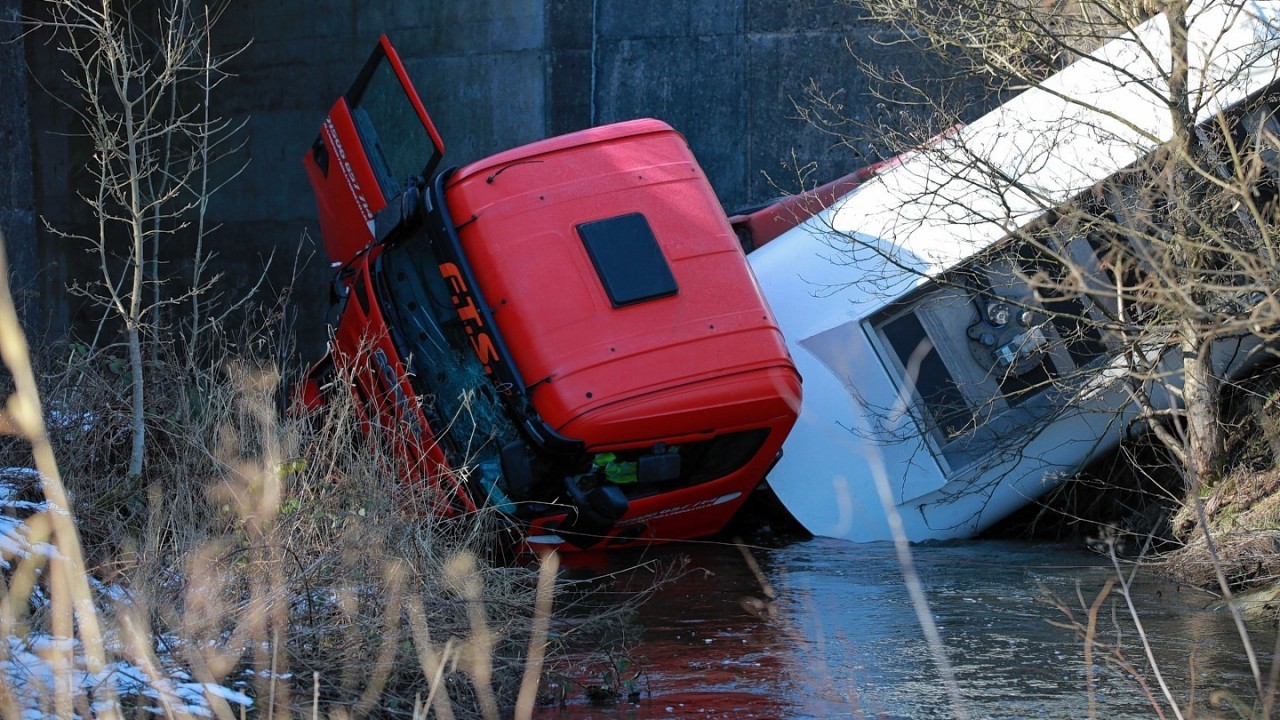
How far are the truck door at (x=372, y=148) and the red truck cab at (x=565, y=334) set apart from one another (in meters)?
0.02

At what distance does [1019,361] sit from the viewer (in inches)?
289

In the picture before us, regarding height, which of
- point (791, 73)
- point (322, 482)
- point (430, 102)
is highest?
point (430, 102)

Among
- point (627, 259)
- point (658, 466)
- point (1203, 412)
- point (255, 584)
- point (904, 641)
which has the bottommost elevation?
point (904, 641)

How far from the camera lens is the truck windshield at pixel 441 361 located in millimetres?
6859

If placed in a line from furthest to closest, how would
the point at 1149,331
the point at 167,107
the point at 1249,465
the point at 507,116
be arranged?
the point at 167,107
the point at 507,116
the point at 1249,465
the point at 1149,331

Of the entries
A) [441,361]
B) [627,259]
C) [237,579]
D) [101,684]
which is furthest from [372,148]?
[101,684]

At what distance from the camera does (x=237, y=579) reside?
4.72 meters

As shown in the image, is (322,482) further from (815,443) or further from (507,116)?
(507,116)

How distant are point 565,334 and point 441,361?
2.74 feet

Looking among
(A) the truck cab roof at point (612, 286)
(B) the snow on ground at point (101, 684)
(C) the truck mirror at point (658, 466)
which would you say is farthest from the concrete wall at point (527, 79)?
(B) the snow on ground at point (101, 684)

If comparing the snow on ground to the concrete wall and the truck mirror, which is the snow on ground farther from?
the concrete wall

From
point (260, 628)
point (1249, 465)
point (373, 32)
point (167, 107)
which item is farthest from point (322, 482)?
point (167, 107)

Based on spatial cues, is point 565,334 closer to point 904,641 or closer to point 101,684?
point 904,641

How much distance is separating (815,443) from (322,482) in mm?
2992
